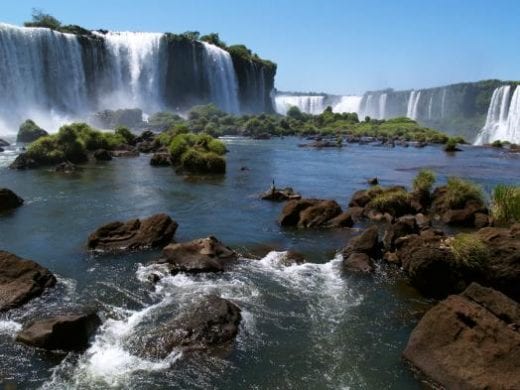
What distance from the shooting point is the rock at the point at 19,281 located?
1416cm

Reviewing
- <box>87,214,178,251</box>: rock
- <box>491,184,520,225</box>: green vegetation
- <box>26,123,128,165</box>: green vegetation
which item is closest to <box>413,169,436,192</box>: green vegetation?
<box>491,184,520,225</box>: green vegetation

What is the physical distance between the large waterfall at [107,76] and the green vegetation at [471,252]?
71322 millimetres

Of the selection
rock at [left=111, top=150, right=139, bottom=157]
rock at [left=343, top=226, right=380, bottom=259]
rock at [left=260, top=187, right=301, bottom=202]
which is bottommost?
rock at [left=111, top=150, right=139, bottom=157]

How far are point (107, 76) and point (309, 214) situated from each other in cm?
7814

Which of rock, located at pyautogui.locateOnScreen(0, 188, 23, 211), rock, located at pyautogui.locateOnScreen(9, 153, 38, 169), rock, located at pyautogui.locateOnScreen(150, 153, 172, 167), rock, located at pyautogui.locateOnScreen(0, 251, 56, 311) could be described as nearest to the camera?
rock, located at pyautogui.locateOnScreen(0, 251, 56, 311)

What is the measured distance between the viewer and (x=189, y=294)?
1483 cm

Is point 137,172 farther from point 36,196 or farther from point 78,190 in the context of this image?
point 36,196

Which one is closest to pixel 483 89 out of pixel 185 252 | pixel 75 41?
pixel 75 41

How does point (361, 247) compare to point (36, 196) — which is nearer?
point (361, 247)

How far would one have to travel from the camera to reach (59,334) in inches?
463

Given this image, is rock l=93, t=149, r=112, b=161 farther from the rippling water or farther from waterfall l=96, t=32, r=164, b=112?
waterfall l=96, t=32, r=164, b=112

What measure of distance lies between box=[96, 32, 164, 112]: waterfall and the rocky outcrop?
82.0 m

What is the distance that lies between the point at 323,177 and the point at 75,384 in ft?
105

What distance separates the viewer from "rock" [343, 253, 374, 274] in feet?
56.5
